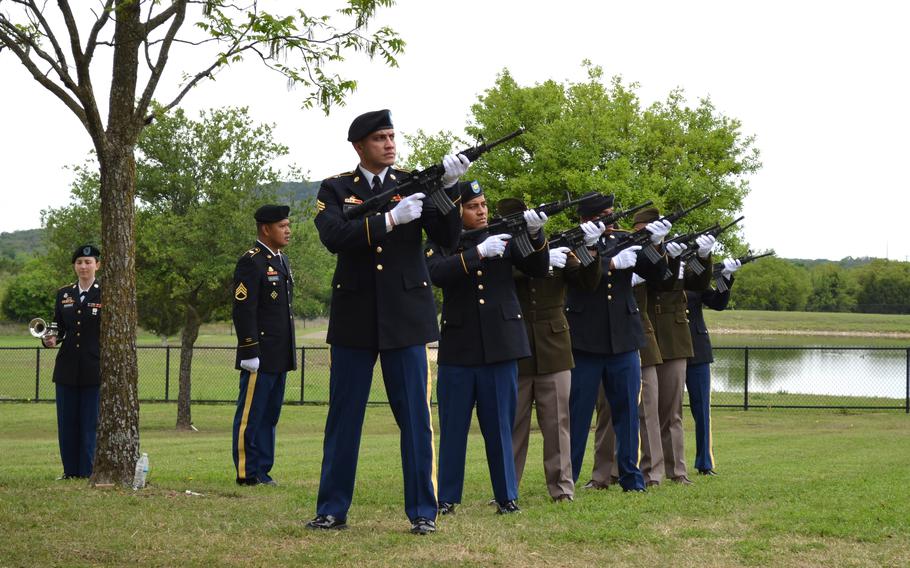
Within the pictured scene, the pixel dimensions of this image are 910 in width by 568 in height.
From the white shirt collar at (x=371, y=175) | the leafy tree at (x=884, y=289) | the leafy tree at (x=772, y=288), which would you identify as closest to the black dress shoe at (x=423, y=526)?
the white shirt collar at (x=371, y=175)

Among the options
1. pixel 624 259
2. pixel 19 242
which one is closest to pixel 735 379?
pixel 624 259

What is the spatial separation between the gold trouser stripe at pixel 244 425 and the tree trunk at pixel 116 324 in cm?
117

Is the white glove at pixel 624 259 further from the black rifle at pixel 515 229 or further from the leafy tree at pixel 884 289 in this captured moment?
the leafy tree at pixel 884 289

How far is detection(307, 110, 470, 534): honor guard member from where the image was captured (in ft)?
20.3

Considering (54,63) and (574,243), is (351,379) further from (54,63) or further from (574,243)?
(54,63)

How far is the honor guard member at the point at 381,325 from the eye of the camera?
6199mm

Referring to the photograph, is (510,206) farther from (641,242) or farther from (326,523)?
(326,523)

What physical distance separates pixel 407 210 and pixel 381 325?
0.66 metres

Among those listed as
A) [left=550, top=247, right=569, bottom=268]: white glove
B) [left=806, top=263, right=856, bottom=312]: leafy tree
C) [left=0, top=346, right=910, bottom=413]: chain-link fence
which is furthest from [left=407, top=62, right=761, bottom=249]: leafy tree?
[left=806, top=263, right=856, bottom=312]: leafy tree

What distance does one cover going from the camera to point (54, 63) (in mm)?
8094

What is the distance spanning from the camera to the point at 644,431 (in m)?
9.34

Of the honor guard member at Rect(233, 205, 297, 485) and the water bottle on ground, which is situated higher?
the honor guard member at Rect(233, 205, 297, 485)

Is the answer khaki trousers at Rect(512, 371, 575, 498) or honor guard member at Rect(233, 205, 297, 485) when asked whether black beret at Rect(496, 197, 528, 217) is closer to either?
khaki trousers at Rect(512, 371, 575, 498)

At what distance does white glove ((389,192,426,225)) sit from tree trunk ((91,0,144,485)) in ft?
9.68
